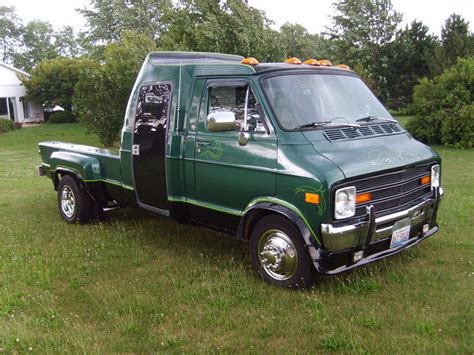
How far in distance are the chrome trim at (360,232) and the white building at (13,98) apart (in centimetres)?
4202

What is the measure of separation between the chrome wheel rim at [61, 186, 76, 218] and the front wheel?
142 inches

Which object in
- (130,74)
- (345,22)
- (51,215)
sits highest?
(345,22)

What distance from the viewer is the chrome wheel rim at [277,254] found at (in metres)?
4.77

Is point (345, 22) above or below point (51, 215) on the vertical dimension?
above

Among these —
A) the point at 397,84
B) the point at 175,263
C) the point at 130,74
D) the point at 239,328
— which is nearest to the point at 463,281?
the point at 239,328

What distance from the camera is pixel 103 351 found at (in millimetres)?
3865

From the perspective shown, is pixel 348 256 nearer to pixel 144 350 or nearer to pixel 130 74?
pixel 144 350

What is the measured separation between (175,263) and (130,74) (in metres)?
15.2

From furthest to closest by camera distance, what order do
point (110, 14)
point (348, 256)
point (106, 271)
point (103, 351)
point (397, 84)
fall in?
1. point (110, 14)
2. point (397, 84)
3. point (106, 271)
4. point (348, 256)
5. point (103, 351)

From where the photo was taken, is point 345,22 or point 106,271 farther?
point 345,22

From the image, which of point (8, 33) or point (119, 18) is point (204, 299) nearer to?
point (119, 18)


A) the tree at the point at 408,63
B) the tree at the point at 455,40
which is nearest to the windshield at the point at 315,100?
the tree at the point at 455,40

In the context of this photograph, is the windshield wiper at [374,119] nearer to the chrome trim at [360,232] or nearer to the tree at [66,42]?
the chrome trim at [360,232]

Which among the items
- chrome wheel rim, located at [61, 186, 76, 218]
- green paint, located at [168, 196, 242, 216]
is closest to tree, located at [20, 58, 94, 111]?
chrome wheel rim, located at [61, 186, 76, 218]
